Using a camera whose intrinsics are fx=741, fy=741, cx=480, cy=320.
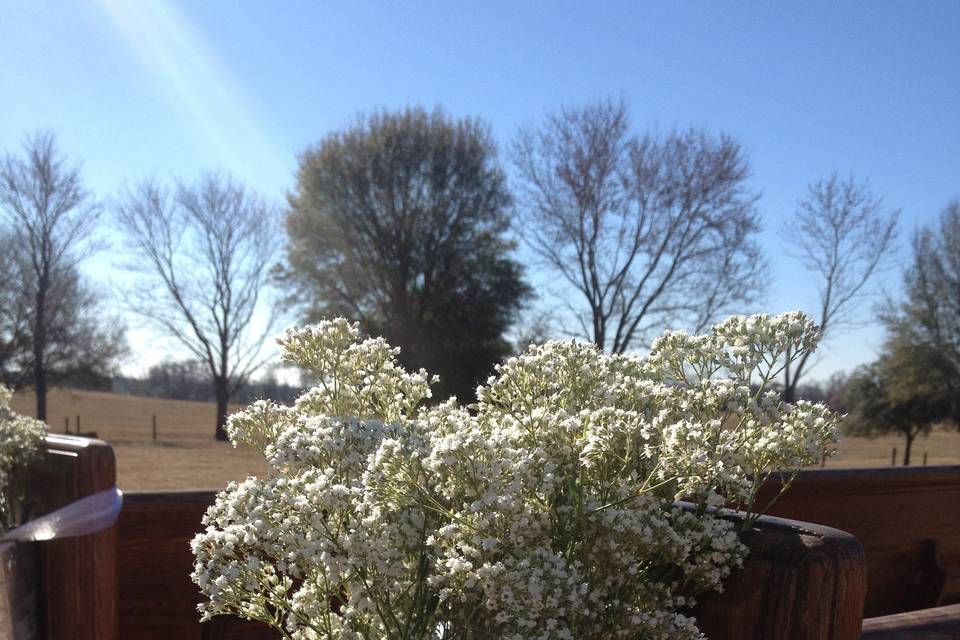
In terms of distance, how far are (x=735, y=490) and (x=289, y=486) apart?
0.53 meters

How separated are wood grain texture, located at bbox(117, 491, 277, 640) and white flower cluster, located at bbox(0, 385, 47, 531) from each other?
236 mm

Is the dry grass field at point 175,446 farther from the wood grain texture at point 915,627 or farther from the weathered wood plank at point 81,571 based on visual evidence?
the wood grain texture at point 915,627

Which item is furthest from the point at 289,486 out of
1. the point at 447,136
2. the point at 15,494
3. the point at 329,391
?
the point at 447,136

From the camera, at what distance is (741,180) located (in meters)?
18.8

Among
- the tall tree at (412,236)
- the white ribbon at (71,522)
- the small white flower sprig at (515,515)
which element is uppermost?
the tall tree at (412,236)

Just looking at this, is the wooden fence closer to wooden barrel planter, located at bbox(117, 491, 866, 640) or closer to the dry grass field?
wooden barrel planter, located at bbox(117, 491, 866, 640)

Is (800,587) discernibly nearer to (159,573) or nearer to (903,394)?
(159,573)

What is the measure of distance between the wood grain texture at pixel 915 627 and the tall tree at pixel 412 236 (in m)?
18.8

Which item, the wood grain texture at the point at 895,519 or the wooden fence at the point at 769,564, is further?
Answer: the wood grain texture at the point at 895,519

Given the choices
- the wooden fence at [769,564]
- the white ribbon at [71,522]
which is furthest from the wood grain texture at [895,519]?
the white ribbon at [71,522]

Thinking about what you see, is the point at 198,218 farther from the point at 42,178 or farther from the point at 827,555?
the point at 827,555

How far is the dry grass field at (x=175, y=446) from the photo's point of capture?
1453 cm

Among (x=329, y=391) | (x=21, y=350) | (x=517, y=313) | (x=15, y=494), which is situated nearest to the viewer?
(x=329, y=391)

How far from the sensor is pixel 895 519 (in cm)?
225
